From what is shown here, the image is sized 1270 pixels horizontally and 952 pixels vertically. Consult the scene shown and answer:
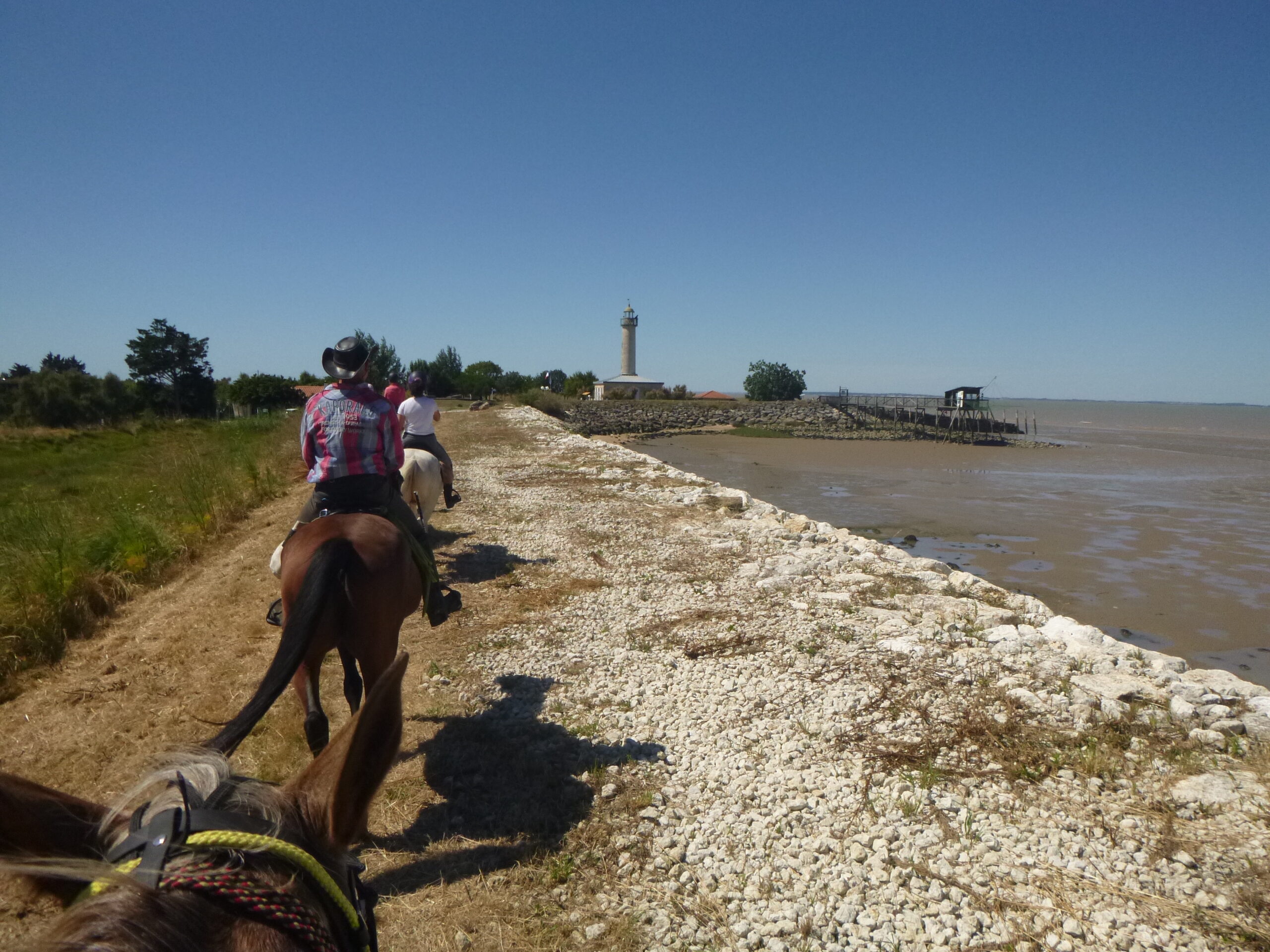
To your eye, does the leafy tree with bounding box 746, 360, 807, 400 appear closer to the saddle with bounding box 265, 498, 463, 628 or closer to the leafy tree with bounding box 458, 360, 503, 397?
the leafy tree with bounding box 458, 360, 503, 397

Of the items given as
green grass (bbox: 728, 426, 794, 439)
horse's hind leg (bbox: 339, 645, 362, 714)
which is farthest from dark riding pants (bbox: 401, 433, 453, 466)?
green grass (bbox: 728, 426, 794, 439)

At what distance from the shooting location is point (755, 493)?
20.2 m

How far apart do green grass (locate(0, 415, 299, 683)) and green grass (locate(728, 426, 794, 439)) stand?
3177 cm

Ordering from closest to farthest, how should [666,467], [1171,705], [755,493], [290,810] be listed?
1. [290,810]
2. [1171,705]
3. [666,467]
4. [755,493]

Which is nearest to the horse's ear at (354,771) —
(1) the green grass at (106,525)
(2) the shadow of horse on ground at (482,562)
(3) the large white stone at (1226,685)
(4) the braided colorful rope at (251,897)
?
(4) the braided colorful rope at (251,897)

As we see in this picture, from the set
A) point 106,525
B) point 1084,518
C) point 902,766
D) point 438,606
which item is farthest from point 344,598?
point 1084,518

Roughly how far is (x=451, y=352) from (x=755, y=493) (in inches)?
2578

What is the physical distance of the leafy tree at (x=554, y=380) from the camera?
78.4m

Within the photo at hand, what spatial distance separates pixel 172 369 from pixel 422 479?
58712 mm

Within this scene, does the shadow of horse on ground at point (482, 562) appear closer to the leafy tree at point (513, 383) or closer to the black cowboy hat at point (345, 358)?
the black cowboy hat at point (345, 358)

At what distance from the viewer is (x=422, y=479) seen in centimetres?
780

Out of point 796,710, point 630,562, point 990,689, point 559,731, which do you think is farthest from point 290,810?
point 630,562

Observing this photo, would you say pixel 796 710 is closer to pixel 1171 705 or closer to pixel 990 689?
pixel 990 689

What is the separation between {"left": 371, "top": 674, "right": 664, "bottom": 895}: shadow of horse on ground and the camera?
3.26 meters
